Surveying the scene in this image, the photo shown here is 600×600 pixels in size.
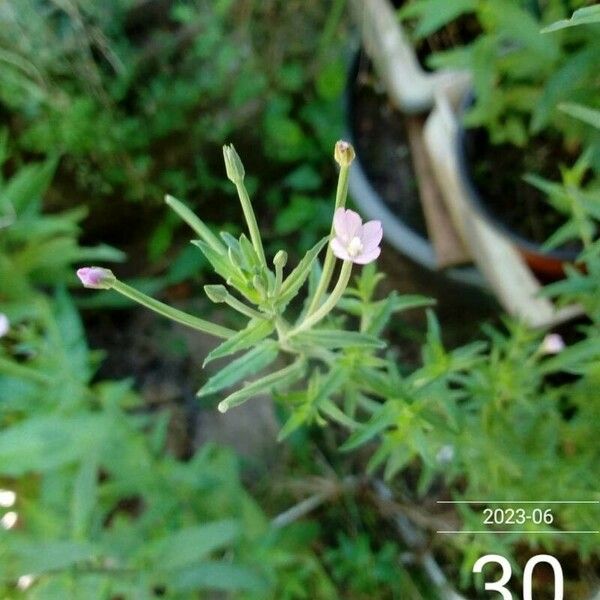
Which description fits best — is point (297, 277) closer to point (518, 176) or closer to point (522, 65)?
point (522, 65)

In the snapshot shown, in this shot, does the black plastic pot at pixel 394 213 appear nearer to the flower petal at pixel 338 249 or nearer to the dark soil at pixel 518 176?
the dark soil at pixel 518 176

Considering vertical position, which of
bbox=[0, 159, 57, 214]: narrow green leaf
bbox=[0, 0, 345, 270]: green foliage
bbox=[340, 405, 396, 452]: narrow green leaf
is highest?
bbox=[0, 0, 345, 270]: green foliage

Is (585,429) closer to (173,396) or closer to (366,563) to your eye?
(366,563)

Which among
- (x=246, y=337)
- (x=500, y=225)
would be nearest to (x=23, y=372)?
(x=246, y=337)

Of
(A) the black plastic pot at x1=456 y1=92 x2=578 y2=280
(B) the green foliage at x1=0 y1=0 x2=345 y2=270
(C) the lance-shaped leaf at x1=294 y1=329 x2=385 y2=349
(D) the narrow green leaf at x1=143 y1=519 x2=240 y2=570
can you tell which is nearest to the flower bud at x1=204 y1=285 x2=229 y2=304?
(C) the lance-shaped leaf at x1=294 y1=329 x2=385 y2=349

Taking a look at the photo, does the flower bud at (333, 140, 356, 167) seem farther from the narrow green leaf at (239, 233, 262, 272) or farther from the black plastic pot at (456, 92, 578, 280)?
the black plastic pot at (456, 92, 578, 280)

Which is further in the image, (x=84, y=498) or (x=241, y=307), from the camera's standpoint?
(x=84, y=498)
